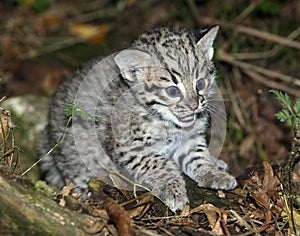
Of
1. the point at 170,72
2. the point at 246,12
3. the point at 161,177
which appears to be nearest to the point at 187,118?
the point at 170,72

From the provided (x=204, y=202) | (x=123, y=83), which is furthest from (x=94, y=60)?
(x=204, y=202)

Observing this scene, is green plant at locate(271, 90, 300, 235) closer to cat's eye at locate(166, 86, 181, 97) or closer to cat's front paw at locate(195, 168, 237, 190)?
cat's front paw at locate(195, 168, 237, 190)

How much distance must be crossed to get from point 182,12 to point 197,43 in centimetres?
454

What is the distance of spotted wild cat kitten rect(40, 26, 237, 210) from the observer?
5.24 meters

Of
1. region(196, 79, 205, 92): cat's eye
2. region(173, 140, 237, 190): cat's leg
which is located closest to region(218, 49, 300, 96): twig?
region(173, 140, 237, 190): cat's leg

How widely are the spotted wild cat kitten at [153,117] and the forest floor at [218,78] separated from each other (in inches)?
15.3

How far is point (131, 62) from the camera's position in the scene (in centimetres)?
533

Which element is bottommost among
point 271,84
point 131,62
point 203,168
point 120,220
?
point 271,84

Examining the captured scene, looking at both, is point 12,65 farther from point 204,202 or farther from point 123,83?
point 204,202

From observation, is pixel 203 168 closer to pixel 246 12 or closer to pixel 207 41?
pixel 207 41

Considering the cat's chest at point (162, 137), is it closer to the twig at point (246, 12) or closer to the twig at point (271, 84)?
the twig at point (271, 84)

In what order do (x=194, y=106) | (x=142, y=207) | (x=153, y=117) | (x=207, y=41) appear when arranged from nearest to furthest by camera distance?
(x=142, y=207) → (x=194, y=106) → (x=153, y=117) → (x=207, y=41)

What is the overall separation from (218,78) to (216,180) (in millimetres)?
1311

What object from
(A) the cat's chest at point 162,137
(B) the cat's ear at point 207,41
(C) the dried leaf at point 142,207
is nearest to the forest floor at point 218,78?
(C) the dried leaf at point 142,207
